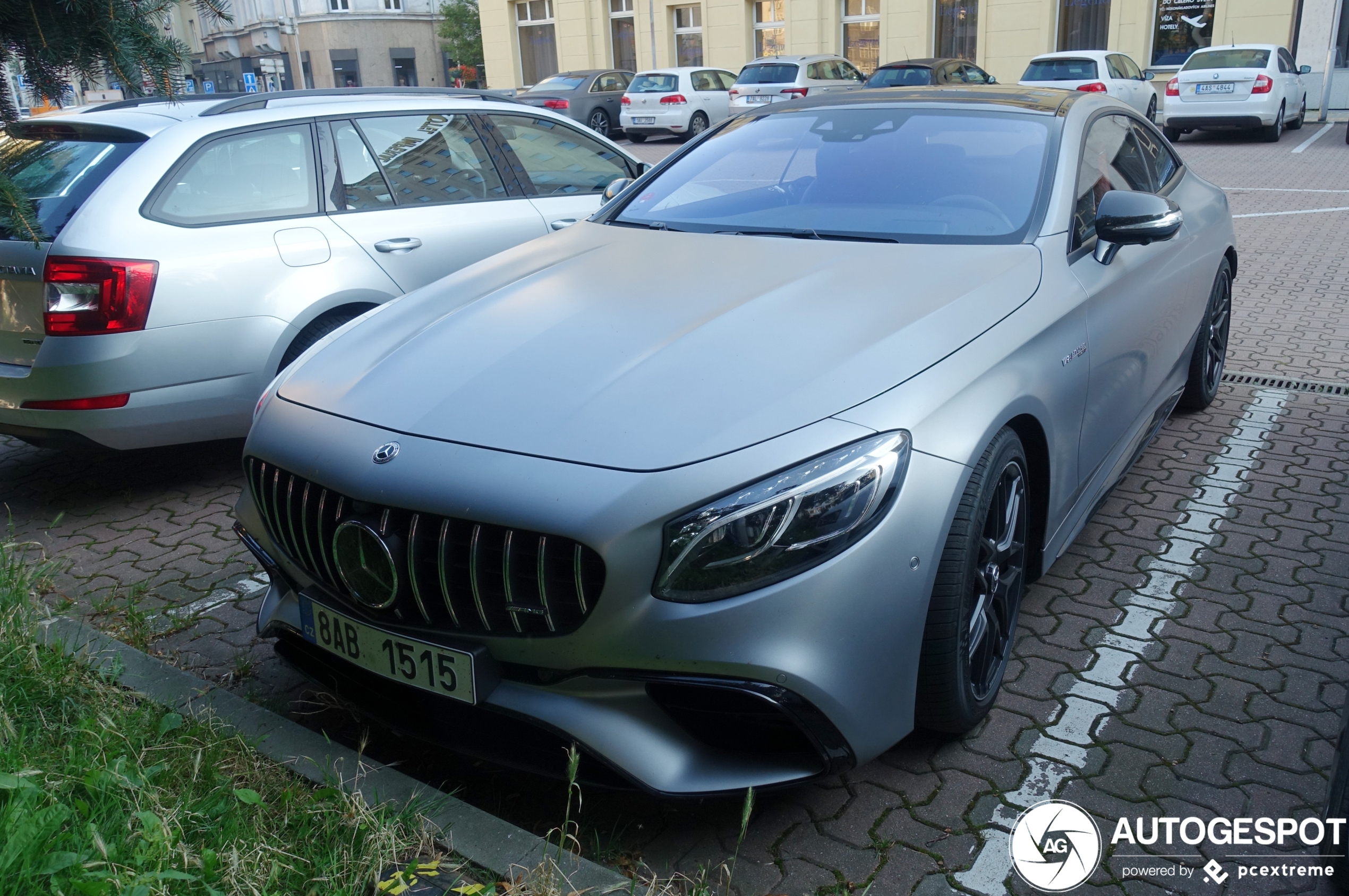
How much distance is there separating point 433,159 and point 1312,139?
62.0ft

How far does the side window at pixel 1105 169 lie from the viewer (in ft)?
11.4

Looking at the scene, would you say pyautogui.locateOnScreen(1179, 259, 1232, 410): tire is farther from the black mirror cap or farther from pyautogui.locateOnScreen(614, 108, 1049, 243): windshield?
pyautogui.locateOnScreen(614, 108, 1049, 243): windshield

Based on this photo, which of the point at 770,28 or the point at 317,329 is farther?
the point at 770,28

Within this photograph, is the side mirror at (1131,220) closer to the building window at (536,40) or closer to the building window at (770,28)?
the building window at (770,28)

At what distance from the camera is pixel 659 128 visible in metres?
24.2

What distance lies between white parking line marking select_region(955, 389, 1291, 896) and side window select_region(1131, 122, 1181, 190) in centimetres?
123

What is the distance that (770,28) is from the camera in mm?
32500

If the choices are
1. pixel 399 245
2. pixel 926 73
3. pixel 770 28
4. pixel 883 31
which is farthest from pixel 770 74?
pixel 399 245

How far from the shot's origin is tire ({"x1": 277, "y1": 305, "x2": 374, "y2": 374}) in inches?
180

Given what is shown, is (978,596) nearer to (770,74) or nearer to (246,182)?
(246,182)

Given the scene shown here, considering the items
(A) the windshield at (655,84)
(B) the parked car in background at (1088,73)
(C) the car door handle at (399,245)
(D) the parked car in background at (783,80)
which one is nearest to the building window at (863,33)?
(D) the parked car in background at (783,80)

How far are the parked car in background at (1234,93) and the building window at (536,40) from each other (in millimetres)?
24219

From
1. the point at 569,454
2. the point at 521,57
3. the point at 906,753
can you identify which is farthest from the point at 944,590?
the point at 521,57

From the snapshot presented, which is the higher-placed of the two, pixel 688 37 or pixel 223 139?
pixel 688 37
